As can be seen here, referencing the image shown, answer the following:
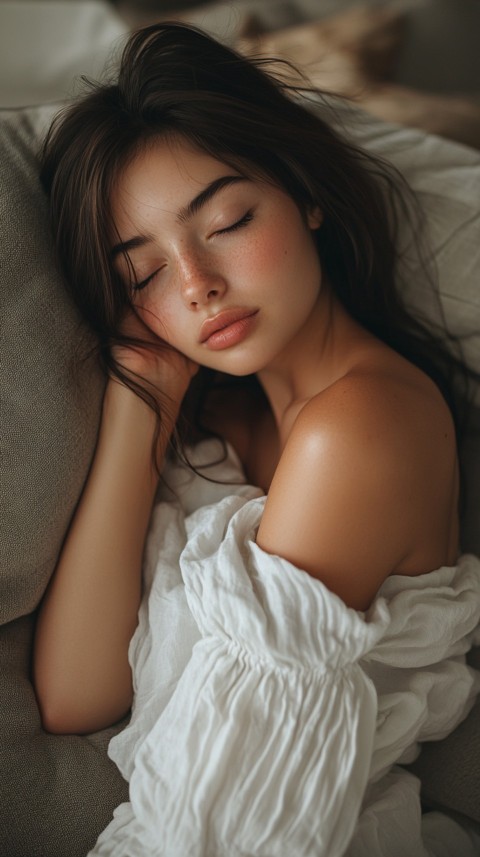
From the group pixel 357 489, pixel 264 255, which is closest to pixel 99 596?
pixel 357 489

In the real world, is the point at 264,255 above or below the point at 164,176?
below

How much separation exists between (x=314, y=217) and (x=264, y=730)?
2.43 ft

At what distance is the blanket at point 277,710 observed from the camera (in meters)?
0.72

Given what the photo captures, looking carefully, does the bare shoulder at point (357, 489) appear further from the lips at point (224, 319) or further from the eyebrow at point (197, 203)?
the eyebrow at point (197, 203)

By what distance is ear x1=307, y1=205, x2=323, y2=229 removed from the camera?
106 centimetres

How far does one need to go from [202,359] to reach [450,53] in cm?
198

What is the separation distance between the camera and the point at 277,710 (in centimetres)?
75

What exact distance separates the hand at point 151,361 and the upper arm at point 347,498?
0.28m

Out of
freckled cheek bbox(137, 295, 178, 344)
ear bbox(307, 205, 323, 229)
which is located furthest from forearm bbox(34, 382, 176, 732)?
ear bbox(307, 205, 323, 229)

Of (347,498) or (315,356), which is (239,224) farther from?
(347,498)

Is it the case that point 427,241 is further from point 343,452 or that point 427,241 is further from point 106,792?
point 106,792

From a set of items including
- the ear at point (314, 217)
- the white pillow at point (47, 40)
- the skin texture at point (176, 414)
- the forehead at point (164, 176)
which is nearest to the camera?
the skin texture at point (176, 414)

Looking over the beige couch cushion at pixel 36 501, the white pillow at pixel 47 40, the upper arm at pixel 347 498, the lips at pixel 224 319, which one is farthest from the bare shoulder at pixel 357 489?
the white pillow at pixel 47 40

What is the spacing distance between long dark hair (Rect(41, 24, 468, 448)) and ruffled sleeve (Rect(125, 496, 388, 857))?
400 mm
